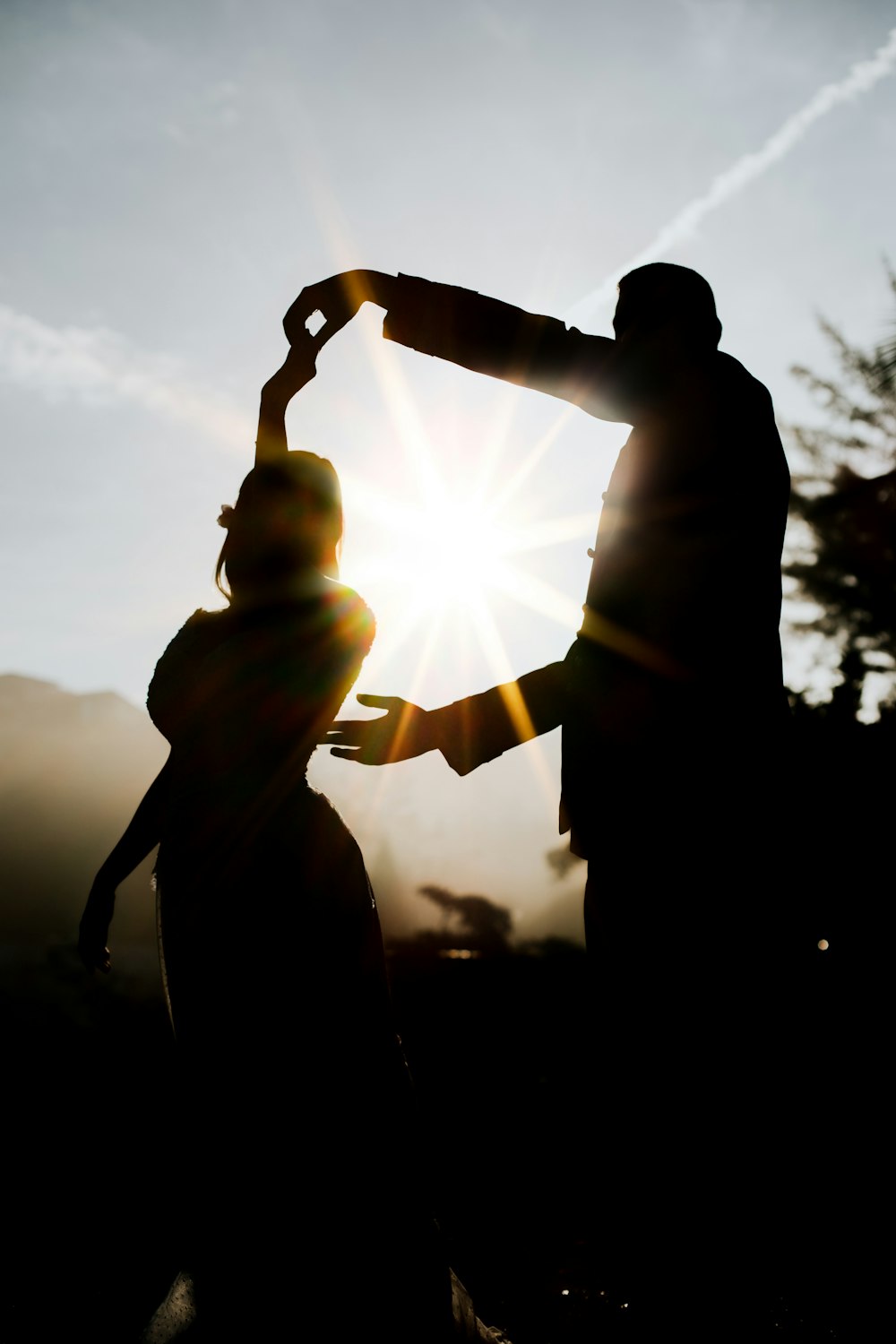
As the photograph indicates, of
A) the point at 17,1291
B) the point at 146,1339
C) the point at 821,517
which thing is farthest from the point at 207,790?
the point at 821,517

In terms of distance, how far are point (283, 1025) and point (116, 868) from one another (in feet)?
3.74

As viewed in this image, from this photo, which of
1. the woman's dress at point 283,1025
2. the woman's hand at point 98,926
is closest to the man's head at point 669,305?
the woman's dress at point 283,1025

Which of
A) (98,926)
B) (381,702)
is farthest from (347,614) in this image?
(98,926)

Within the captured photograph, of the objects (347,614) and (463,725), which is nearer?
(463,725)

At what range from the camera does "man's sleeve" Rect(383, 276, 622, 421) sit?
5.02ft

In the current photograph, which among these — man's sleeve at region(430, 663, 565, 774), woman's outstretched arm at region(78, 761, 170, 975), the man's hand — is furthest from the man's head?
woman's outstretched arm at region(78, 761, 170, 975)

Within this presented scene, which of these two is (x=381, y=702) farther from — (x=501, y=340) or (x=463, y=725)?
(x=501, y=340)

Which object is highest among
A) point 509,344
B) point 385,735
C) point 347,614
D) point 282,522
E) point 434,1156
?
point 509,344

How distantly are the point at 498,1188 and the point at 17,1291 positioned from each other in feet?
12.5

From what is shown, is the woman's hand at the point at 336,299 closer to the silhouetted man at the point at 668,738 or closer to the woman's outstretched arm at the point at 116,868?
the silhouetted man at the point at 668,738

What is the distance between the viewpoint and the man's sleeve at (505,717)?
163 centimetres

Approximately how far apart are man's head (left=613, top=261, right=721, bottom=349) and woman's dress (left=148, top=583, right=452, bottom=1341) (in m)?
1.16

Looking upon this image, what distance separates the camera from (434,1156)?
290 inches

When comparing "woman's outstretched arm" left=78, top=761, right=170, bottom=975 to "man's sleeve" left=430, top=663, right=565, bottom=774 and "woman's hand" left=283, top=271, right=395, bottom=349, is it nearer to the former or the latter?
"man's sleeve" left=430, top=663, right=565, bottom=774
